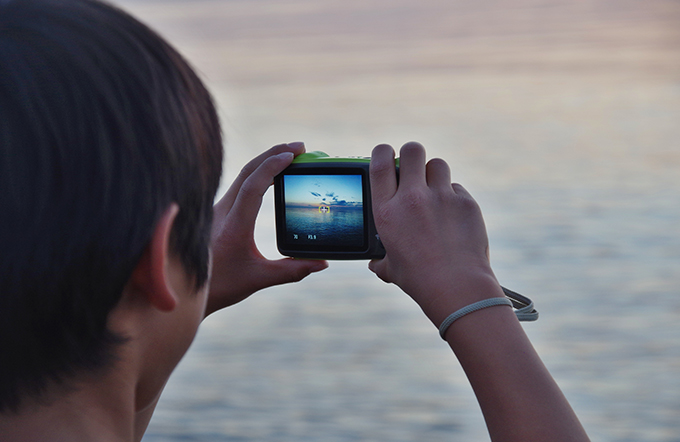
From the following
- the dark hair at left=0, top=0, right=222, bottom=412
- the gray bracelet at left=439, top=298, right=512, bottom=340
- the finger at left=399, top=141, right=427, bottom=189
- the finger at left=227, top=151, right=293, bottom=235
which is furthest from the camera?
the finger at left=227, top=151, right=293, bottom=235

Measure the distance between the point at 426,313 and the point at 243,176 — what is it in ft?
1.43

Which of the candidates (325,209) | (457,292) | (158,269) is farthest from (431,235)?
(325,209)

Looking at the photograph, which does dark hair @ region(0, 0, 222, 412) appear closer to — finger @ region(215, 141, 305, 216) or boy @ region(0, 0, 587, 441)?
boy @ region(0, 0, 587, 441)

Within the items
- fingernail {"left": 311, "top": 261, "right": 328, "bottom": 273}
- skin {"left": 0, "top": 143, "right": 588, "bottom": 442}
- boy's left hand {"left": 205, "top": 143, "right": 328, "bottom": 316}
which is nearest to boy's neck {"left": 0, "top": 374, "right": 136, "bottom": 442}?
skin {"left": 0, "top": 143, "right": 588, "bottom": 442}

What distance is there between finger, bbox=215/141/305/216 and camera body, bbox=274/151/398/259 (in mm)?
22

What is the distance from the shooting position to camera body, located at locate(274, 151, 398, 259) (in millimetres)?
1053

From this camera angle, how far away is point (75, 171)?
536mm

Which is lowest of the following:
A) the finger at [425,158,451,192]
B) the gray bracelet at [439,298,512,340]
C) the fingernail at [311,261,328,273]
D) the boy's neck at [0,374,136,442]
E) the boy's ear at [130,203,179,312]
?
the boy's neck at [0,374,136,442]

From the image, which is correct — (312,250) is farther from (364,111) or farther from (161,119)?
(364,111)

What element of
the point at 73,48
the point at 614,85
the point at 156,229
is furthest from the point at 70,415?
the point at 614,85

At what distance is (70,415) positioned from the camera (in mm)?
570

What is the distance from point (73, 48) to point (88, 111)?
50 mm

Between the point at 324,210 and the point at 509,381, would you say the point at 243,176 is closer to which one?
the point at 324,210

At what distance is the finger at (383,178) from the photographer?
79 cm
